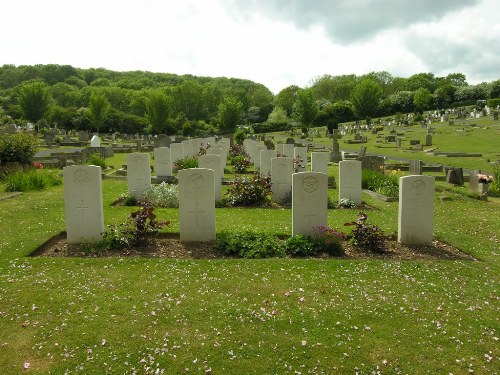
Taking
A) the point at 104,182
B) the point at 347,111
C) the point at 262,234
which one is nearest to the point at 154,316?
the point at 262,234

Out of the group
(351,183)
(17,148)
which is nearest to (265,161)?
(351,183)

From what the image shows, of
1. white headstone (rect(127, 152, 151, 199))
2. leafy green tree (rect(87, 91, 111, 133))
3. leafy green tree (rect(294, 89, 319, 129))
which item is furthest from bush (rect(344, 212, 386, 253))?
leafy green tree (rect(294, 89, 319, 129))

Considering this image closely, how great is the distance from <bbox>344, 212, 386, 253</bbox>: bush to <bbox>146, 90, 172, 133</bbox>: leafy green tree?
60.5 m

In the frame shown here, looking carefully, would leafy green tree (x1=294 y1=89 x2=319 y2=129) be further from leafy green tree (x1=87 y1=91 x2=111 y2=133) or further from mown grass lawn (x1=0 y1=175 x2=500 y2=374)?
mown grass lawn (x1=0 y1=175 x2=500 y2=374)

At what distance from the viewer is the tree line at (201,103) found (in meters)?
64.5

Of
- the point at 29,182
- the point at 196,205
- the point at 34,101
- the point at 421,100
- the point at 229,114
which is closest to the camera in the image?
the point at 196,205

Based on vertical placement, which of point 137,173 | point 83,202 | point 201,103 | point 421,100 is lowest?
point 83,202

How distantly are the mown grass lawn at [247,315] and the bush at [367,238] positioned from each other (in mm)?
767

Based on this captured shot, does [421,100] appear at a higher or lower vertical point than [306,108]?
higher

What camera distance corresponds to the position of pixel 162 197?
1341 cm

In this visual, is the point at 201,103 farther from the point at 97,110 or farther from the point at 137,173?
the point at 137,173

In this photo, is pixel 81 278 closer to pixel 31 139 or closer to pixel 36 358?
pixel 36 358

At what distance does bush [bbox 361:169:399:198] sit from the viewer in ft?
49.2

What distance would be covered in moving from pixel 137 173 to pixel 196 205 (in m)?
6.14
